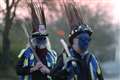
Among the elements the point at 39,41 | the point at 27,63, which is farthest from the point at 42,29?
the point at 27,63

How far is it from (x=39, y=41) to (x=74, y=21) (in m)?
1.26

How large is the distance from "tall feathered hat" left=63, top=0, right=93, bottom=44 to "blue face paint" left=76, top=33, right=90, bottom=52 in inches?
2.5

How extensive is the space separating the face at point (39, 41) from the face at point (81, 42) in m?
1.69

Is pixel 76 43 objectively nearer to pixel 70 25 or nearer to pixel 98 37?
pixel 70 25

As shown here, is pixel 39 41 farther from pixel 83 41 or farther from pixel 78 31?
pixel 83 41

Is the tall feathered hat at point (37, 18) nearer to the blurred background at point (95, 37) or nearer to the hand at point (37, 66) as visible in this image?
the hand at point (37, 66)

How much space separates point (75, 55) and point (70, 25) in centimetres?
78

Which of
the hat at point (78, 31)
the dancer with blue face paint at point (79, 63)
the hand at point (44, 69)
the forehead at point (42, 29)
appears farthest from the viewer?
the forehead at point (42, 29)

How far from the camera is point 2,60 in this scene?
33.2 meters

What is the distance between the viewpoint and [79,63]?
9.42 meters

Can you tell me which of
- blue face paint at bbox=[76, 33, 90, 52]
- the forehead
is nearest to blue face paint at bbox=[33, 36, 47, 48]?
the forehead

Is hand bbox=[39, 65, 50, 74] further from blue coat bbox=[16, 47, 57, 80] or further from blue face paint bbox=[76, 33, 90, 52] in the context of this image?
blue face paint bbox=[76, 33, 90, 52]

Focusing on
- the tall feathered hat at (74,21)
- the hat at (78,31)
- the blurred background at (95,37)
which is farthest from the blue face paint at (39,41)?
the blurred background at (95,37)

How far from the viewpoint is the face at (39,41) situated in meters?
11.2
